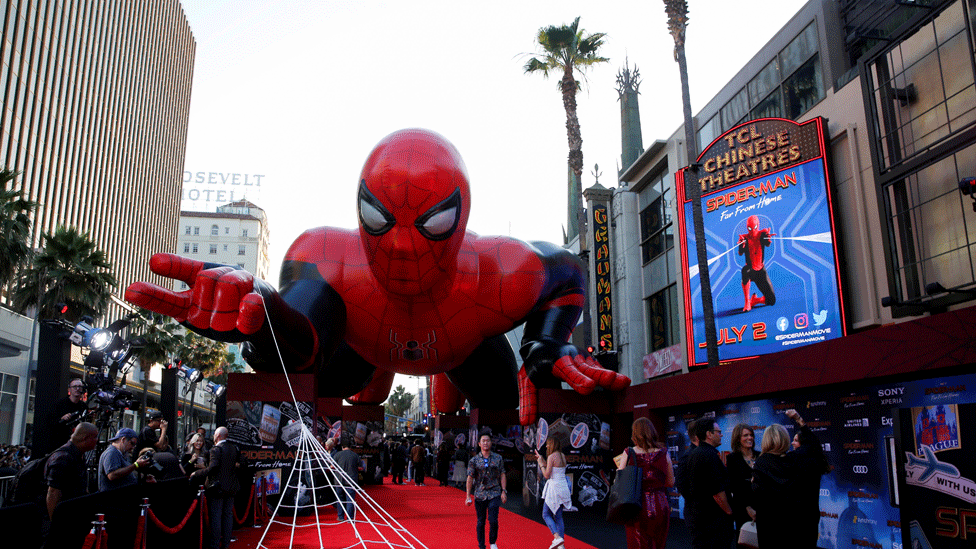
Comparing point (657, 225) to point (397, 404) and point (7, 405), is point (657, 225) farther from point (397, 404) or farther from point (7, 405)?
point (397, 404)

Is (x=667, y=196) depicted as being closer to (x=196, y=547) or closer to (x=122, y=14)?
(x=196, y=547)

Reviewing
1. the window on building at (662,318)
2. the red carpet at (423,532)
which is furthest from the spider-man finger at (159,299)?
the window on building at (662,318)

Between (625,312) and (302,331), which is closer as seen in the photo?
(302,331)

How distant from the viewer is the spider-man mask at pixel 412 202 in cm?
854

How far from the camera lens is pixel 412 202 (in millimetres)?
8578

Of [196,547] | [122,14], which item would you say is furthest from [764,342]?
[122,14]

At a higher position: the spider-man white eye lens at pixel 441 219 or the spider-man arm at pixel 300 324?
the spider-man white eye lens at pixel 441 219

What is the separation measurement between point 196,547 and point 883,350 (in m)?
7.71

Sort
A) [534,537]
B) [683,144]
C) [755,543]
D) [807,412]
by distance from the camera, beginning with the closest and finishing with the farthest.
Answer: [755,543] < [807,412] < [534,537] < [683,144]

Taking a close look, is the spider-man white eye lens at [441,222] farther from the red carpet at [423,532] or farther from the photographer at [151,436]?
the photographer at [151,436]

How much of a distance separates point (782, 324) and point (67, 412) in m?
15.6

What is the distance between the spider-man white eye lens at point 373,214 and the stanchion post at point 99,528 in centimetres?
455

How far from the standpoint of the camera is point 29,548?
14.9 feet

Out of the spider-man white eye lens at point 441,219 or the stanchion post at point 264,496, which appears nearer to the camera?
the spider-man white eye lens at point 441,219
